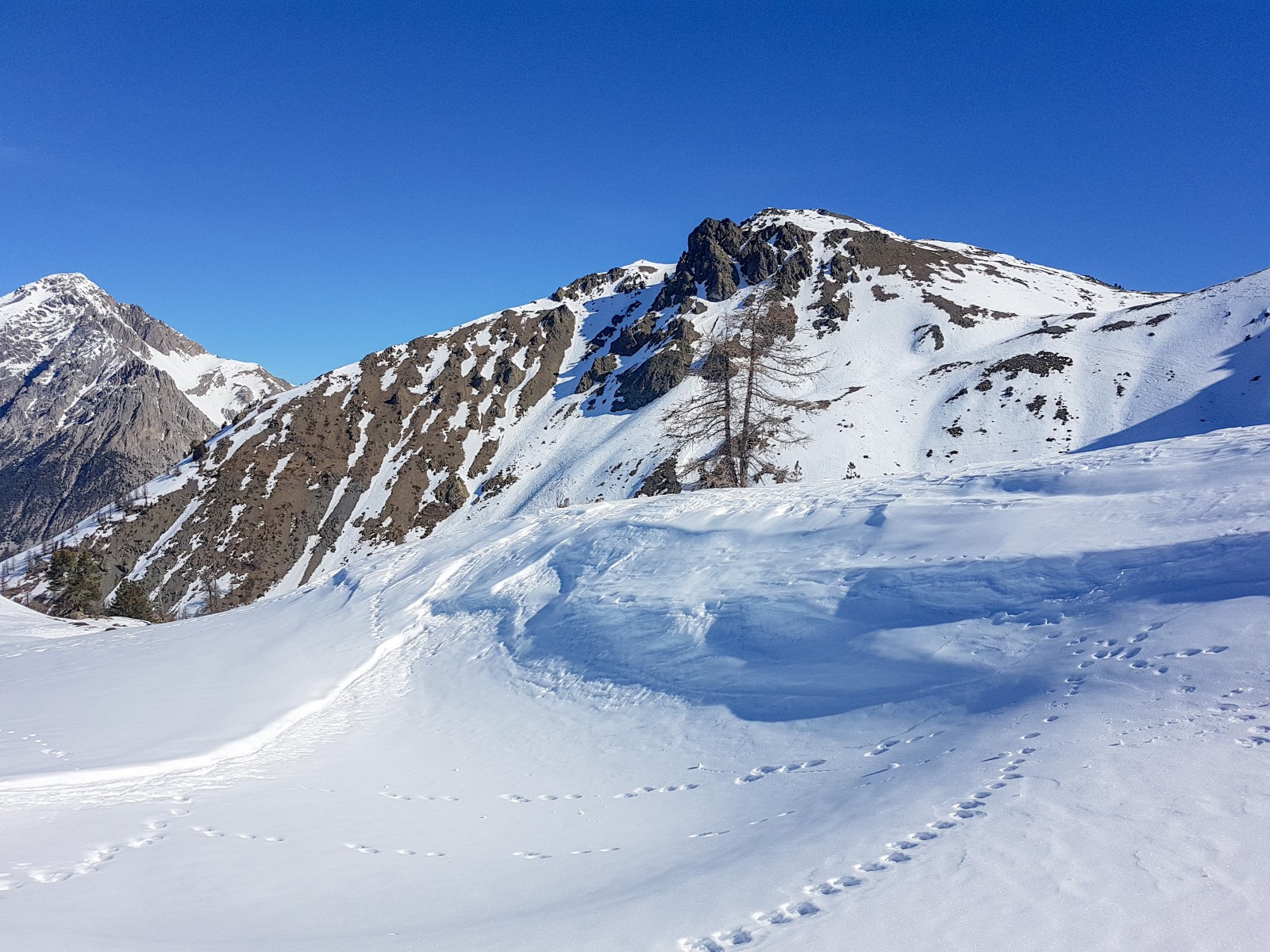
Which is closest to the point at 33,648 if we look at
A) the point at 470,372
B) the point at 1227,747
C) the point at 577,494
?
the point at 1227,747

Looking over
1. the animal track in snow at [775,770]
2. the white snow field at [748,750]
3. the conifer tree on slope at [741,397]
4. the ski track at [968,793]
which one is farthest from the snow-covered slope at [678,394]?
the animal track in snow at [775,770]

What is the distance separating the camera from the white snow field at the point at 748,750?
13.8 ft

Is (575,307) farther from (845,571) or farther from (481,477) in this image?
(845,571)

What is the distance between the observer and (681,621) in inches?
440

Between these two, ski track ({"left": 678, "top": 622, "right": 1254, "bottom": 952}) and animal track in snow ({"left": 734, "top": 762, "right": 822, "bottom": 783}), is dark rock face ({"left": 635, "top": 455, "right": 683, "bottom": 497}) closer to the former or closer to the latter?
animal track in snow ({"left": 734, "top": 762, "right": 822, "bottom": 783})

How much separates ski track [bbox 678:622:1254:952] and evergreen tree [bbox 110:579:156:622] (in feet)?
145

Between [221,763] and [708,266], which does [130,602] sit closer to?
[221,763]

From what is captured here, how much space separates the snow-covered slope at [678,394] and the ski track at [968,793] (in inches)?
1463

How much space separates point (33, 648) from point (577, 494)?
53856 millimetres

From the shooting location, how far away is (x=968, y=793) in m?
5.31

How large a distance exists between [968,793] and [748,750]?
2.90 m

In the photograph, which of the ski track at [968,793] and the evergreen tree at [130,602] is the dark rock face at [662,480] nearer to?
the evergreen tree at [130,602]

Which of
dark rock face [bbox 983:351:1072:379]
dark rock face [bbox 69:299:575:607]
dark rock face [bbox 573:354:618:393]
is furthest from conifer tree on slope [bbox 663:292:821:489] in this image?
dark rock face [bbox 573:354:618:393]

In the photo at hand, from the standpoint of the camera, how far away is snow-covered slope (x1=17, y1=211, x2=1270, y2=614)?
178ft
